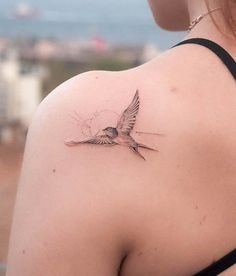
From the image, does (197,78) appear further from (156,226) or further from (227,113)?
(156,226)

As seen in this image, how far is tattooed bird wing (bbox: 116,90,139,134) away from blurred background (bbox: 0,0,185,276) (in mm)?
409

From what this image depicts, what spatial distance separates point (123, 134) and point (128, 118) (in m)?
0.02

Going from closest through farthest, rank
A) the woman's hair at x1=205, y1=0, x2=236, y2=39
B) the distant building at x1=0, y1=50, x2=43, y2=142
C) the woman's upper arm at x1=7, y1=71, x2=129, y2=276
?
the woman's upper arm at x1=7, y1=71, x2=129, y2=276
the woman's hair at x1=205, y1=0, x2=236, y2=39
the distant building at x1=0, y1=50, x2=43, y2=142

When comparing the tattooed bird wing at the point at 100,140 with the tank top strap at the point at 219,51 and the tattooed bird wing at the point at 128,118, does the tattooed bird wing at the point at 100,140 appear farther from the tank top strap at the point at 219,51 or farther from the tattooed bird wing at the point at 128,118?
the tank top strap at the point at 219,51

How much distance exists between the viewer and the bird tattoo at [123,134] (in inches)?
36.5

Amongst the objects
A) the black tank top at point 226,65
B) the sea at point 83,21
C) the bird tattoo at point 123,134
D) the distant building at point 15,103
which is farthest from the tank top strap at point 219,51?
the sea at point 83,21

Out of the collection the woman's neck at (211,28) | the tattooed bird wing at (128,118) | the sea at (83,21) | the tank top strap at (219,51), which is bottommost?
the tattooed bird wing at (128,118)

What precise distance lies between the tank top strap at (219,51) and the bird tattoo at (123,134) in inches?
4.8

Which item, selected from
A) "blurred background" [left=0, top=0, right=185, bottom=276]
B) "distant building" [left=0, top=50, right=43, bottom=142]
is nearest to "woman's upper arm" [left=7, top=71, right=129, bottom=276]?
"blurred background" [left=0, top=0, right=185, bottom=276]

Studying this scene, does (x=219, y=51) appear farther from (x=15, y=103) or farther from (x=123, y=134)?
(x=15, y=103)

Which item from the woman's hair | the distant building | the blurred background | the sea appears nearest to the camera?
the woman's hair

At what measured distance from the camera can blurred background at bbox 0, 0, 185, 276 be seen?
13.7 meters

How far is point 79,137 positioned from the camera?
928mm

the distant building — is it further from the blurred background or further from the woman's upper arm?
the woman's upper arm
